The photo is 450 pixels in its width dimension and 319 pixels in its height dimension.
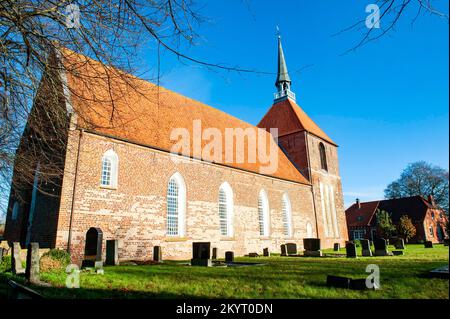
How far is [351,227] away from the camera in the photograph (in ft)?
146

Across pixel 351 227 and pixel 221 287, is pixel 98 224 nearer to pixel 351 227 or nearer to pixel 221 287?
pixel 221 287

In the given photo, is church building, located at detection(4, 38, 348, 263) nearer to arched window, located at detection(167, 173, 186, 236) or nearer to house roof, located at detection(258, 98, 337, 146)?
arched window, located at detection(167, 173, 186, 236)

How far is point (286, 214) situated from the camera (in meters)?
22.3

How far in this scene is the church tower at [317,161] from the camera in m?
25.2

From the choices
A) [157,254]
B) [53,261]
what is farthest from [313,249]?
[53,261]

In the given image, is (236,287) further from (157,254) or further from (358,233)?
(358,233)

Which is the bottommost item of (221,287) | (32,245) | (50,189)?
(221,287)

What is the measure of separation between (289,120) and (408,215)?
23.9 metres

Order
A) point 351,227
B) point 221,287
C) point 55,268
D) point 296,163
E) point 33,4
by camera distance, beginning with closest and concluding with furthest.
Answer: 1. point 33,4
2. point 221,287
3. point 55,268
4. point 296,163
5. point 351,227

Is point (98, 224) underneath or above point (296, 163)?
underneath

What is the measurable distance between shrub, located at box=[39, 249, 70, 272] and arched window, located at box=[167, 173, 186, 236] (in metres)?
6.05

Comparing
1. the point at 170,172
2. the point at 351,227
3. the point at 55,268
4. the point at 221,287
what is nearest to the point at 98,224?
the point at 55,268

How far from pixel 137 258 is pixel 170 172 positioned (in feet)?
14.2

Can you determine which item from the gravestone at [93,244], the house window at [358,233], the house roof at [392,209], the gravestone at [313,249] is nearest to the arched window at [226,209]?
the gravestone at [313,249]
